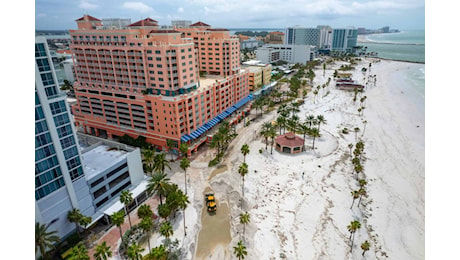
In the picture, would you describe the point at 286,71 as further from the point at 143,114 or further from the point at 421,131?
the point at 143,114

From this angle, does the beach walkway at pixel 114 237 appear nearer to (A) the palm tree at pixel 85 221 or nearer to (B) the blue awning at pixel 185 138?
(A) the palm tree at pixel 85 221

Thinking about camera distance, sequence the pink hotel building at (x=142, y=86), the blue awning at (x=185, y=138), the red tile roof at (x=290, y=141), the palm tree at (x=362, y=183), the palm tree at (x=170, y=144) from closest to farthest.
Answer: the palm tree at (x=362, y=183) < the palm tree at (x=170, y=144) < the pink hotel building at (x=142, y=86) < the blue awning at (x=185, y=138) < the red tile roof at (x=290, y=141)

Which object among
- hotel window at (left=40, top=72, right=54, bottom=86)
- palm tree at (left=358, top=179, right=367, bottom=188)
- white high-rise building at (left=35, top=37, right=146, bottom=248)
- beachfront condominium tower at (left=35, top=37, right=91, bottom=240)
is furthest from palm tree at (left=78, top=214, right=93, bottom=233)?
palm tree at (left=358, top=179, right=367, bottom=188)

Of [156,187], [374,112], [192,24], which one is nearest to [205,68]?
[192,24]

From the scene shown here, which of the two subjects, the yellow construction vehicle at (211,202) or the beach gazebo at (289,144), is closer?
the yellow construction vehicle at (211,202)

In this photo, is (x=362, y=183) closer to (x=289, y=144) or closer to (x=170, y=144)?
(x=289, y=144)

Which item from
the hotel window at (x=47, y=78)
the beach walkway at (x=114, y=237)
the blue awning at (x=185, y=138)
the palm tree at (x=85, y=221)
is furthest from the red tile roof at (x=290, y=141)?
the hotel window at (x=47, y=78)

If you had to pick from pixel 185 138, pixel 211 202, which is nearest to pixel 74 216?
pixel 211 202
